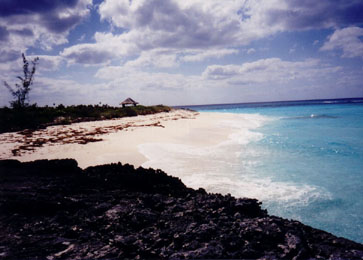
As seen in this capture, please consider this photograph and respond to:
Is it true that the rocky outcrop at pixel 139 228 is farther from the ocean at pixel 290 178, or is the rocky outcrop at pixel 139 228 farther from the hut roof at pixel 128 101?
the hut roof at pixel 128 101

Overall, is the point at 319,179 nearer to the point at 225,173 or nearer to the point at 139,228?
the point at 225,173

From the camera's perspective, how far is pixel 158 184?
13.2 ft

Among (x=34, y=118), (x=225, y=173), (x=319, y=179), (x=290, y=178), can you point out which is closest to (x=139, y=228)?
(x=225, y=173)

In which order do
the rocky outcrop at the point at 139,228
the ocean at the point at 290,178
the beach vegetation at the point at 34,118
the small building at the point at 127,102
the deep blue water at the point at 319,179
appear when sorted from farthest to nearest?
the small building at the point at 127,102, the beach vegetation at the point at 34,118, the ocean at the point at 290,178, the deep blue water at the point at 319,179, the rocky outcrop at the point at 139,228

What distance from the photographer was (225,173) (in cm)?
729

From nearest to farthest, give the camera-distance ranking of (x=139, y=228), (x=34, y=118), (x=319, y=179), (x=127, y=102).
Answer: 1. (x=139, y=228)
2. (x=319, y=179)
3. (x=34, y=118)
4. (x=127, y=102)

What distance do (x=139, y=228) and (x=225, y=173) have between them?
5.33m

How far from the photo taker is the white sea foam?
5.88 m

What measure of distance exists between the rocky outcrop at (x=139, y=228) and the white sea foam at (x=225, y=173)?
3.17m

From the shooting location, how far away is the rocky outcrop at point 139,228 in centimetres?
200

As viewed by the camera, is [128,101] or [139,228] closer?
[139,228]

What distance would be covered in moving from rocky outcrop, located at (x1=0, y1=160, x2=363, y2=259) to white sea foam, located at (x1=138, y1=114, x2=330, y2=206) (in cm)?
317

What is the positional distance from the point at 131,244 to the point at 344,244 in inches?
88.7

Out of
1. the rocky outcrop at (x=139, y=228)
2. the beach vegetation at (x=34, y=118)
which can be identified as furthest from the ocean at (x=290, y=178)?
the beach vegetation at (x=34, y=118)
